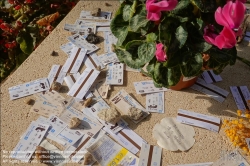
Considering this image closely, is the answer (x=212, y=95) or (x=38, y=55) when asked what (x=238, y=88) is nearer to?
(x=212, y=95)

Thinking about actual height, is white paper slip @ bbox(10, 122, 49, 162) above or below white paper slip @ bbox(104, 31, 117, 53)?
below

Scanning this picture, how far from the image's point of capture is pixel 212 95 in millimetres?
1530

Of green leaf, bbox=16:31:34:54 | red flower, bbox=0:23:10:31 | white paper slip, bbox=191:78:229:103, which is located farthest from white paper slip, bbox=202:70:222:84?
red flower, bbox=0:23:10:31

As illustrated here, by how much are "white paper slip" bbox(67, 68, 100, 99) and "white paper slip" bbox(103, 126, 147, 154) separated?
0.79 ft

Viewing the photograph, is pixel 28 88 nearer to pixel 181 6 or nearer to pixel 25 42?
pixel 25 42

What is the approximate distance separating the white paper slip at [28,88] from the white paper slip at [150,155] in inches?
23.9

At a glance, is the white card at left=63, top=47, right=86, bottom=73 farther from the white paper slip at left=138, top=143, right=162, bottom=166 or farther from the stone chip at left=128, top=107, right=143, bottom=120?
the white paper slip at left=138, top=143, right=162, bottom=166

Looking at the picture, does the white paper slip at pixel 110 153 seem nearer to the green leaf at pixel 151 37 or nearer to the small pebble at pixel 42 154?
the small pebble at pixel 42 154

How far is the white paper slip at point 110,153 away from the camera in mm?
1316

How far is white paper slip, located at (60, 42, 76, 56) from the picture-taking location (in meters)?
1.77

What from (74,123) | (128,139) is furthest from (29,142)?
(128,139)

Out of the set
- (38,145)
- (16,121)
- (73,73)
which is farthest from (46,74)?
(38,145)

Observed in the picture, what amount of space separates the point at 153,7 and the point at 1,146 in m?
0.91

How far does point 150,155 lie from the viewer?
133 cm
